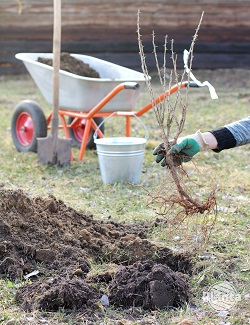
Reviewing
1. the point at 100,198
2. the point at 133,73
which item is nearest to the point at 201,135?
the point at 100,198

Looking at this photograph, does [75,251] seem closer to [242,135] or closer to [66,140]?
[242,135]

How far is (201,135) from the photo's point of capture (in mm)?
3594

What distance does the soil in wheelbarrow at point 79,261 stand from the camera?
3467 millimetres

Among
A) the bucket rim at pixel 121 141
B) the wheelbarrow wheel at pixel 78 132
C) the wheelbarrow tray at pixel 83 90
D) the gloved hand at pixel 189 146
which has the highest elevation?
the gloved hand at pixel 189 146

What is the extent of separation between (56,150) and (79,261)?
290 centimetres

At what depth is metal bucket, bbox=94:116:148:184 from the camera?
6.01 metres

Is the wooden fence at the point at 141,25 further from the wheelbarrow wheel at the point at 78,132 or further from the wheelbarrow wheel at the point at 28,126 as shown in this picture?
the wheelbarrow wheel at the point at 28,126

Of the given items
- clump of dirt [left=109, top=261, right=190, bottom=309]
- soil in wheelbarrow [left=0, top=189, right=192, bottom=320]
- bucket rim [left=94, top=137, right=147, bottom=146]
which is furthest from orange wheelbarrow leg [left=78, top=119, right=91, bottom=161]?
clump of dirt [left=109, top=261, right=190, bottom=309]

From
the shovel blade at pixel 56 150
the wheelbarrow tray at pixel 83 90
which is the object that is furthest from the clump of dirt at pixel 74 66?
the shovel blade at pixel 56 150

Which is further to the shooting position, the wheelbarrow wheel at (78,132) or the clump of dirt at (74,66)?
the wheelbarrow wheel at (78,132)

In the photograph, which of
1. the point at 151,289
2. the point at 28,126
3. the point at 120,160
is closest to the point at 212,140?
the point at 151,289

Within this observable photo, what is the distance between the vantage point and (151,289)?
3.45 metres

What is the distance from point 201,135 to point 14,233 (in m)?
1.30

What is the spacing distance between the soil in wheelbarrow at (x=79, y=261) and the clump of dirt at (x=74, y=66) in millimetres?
3036
